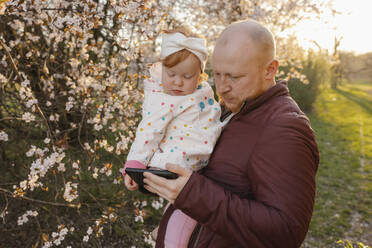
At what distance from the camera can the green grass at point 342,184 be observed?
5.10 metres

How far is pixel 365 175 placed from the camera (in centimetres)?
768

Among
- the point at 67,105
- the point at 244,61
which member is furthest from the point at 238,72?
the point at 67,105

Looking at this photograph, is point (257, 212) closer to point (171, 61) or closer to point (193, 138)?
point (193, 138)

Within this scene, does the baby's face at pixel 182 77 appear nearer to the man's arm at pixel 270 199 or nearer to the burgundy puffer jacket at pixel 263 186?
the burgundy puffer jacket at pixel 263 186

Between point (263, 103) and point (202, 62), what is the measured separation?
0.49 m

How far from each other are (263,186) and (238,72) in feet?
1.57

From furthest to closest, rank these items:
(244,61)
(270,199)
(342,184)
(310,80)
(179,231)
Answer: (310,80), (342,184), (179,231), (244,61), (270,199)

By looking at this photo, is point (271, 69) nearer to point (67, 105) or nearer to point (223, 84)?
point (223, 84)

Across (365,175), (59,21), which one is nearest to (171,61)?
(59,21)

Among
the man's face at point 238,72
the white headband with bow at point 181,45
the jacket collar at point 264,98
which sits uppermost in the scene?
the white headband with bow at point 181,45

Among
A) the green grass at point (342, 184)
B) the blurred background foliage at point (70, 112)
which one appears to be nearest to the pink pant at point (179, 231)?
the blurred background foliage at point (70, 112)

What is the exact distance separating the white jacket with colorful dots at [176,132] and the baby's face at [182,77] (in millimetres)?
47

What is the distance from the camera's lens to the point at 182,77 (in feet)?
5.37

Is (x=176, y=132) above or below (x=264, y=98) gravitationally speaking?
below
